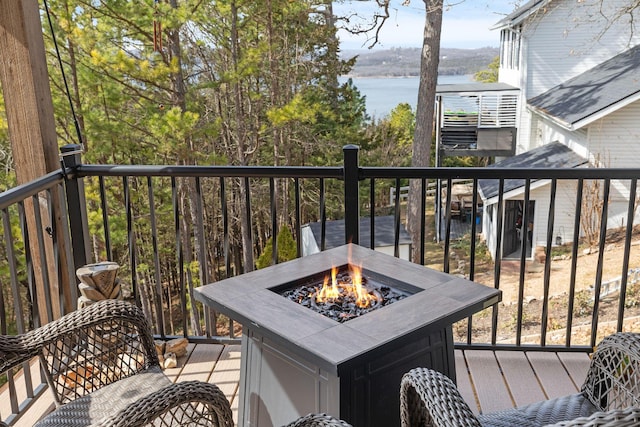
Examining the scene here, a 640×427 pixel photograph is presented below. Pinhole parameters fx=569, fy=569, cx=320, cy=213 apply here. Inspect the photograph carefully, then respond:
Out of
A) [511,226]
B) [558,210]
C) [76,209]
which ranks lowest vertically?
[511,226]

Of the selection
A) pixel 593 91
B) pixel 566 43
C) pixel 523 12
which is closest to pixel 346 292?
pixel 593 91

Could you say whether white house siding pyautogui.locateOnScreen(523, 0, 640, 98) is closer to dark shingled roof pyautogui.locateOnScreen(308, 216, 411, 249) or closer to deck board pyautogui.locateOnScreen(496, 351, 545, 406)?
dark shingled roof pyautogui.locateOnScreen(308, 216, 411, 249)

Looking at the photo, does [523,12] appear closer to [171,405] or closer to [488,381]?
[488,381]

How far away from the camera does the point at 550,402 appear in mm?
1740

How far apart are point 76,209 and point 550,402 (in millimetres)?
2401

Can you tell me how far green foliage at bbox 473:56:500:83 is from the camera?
22.3 metres

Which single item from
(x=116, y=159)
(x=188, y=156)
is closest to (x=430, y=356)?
(x=188, y=156)

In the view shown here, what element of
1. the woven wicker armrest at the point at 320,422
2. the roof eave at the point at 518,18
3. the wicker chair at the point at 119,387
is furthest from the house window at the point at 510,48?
the woven wicker armrest at the point at 320,422

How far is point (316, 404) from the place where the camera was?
1786 mm

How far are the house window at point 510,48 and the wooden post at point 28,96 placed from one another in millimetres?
13204

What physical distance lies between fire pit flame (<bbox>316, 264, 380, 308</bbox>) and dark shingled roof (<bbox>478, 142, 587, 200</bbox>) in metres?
10.0

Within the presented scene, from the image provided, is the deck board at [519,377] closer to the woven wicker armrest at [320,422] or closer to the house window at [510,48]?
the woven wicker armrest at [320,422]

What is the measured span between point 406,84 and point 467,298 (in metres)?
19.1

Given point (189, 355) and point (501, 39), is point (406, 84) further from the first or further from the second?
point (189, 355)
